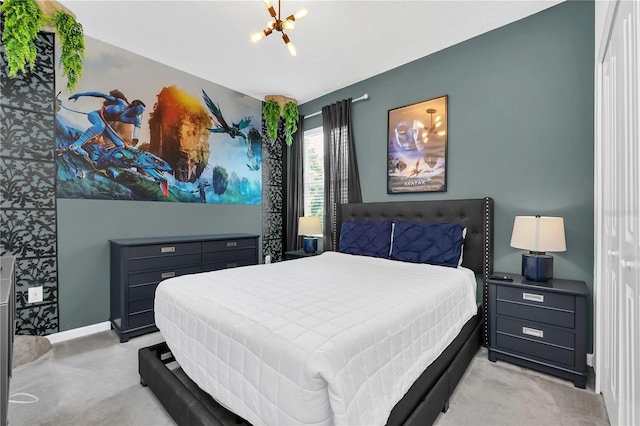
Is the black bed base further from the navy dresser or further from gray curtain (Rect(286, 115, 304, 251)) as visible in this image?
gray curtain (Rect(286, 115, 304, 251))

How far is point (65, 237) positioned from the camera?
107 inches

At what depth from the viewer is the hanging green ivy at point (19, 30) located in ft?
7.50

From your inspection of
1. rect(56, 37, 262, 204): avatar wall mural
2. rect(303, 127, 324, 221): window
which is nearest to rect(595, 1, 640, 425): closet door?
rect(303, 127, 324, 221): window

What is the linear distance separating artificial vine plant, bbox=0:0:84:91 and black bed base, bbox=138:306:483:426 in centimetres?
254

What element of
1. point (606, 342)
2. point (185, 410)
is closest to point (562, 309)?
point (606, 342)

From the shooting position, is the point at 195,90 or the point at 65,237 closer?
the point at 65,237

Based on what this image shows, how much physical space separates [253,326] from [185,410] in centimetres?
57

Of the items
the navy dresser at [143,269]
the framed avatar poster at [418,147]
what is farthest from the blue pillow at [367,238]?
the navy dresser at [143,269]

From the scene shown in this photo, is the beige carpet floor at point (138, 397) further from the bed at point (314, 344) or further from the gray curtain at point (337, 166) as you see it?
the gray curtain at point (337, 166)

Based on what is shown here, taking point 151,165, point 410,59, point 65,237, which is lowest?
point 65,237

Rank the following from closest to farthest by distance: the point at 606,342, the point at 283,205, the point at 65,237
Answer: the point at 606,342 → the point at 65,237 → the point at 283,205

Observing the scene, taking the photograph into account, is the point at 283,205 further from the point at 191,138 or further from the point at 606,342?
the point at 606,342

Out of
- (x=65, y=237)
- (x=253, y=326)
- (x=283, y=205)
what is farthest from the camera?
(x=283, y=205)

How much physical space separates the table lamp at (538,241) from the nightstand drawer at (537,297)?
0.53 feet
